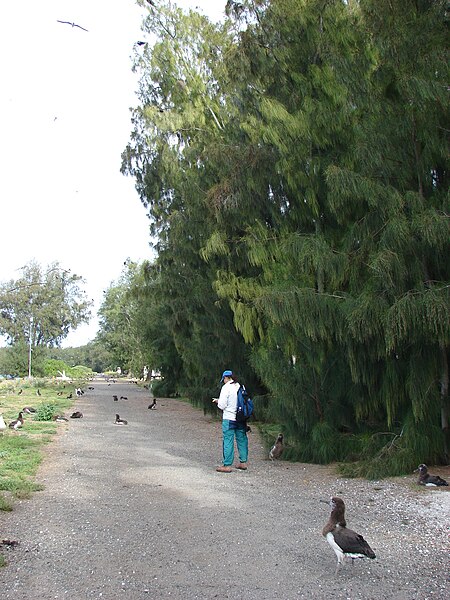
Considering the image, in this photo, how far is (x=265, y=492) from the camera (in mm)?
8266

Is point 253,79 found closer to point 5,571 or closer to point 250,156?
point 250,156

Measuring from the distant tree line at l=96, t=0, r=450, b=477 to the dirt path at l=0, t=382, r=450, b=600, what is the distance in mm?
1282

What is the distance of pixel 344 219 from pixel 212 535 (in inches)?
243

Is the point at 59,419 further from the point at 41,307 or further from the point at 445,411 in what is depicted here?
the point at 41,307

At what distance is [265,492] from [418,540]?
110 inches

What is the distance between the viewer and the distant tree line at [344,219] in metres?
8.67

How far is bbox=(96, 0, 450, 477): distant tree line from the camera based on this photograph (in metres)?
8.67

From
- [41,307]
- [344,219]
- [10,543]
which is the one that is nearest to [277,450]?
[344,219]

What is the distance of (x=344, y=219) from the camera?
404 inches

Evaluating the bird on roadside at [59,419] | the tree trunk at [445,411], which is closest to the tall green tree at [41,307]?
the bird on roadside at [59,419]

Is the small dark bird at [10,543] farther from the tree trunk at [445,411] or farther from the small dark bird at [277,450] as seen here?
the tree trunk at [445,411]

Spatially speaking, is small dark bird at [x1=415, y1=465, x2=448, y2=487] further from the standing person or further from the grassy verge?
the grassy verge

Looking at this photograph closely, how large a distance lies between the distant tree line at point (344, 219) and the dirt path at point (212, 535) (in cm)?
128

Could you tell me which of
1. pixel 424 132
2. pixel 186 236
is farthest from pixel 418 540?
pixel 186 236
